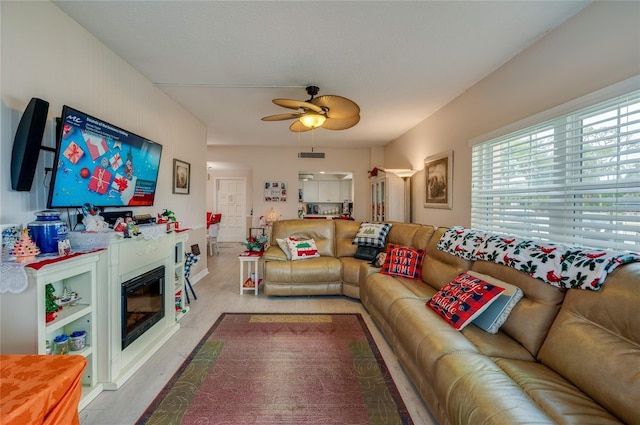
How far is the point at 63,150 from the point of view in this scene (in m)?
1.68

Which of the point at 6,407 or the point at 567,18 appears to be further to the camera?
the point at 567,18

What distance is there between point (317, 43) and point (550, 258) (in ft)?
7.33

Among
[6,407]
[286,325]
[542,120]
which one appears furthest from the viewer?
[286,325]

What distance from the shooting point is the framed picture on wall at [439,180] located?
3.30m

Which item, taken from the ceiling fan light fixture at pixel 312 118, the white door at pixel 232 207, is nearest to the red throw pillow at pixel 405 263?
the ceiling fan light fixture at pixel 312 118

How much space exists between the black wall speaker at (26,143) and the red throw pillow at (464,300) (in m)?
2.76

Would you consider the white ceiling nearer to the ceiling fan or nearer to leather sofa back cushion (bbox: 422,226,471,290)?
the ceiling fan

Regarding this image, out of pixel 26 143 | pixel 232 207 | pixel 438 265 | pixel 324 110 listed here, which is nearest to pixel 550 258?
pixel 438 265

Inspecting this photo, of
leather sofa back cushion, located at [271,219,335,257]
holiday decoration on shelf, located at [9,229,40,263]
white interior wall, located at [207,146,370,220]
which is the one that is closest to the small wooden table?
leather sofa back cushion, located at [271,219,335,257]

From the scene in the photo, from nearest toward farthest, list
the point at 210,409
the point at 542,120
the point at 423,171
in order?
the point at 210,409
the point at 542,120
the point at 423,171

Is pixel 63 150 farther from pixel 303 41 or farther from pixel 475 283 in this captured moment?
pixel 475 283

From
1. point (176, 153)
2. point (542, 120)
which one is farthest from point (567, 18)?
point (176, 153)

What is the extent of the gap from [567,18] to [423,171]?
7.87 feet

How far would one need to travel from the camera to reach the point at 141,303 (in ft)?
7.14
